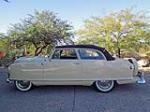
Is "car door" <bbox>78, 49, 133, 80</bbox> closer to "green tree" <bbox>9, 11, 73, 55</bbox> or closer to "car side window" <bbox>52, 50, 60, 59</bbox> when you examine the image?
"car side window" <bbox>52, 50, 60, 59</bbox>

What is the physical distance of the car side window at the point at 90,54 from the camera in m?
9.36

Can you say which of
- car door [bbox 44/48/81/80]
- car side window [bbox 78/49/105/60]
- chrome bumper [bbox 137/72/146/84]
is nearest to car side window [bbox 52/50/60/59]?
car door [bbox 44/48/81/80]

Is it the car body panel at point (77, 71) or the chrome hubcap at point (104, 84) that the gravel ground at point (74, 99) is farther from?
the car body panel at point (77, 71)

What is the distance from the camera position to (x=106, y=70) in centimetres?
921

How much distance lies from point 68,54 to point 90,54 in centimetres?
66

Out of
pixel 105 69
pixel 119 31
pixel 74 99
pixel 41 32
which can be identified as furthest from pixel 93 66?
pixel 119 31

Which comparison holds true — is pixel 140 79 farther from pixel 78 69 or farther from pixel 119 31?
pixel 119 31

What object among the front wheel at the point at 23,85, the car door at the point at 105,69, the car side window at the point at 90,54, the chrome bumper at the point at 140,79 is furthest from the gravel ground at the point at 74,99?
the car side window at the point at 90,54

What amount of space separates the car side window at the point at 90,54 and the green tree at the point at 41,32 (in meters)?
10.8

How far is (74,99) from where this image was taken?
8.31 meters

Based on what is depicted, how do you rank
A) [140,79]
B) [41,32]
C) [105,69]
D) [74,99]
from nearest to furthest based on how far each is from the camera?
[74,99]
[105,69]
[140,79]
[41,32]

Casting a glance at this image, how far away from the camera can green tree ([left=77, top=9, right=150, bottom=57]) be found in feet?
70.5

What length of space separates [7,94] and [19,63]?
1.00 metres

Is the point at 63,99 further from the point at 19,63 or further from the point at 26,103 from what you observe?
the point at 19,63
